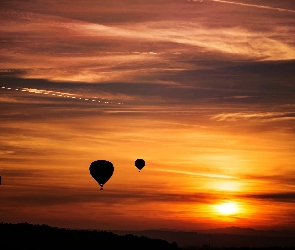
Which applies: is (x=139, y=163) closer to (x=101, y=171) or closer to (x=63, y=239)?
(x=101, y=171)

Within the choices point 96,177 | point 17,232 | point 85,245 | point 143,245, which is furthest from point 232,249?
point 96,177

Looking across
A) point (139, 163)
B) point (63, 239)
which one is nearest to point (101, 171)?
point (139, 163)

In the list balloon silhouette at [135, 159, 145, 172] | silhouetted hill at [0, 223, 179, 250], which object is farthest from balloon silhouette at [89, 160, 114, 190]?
silhouetted hill at [0, 223, 179, 250]

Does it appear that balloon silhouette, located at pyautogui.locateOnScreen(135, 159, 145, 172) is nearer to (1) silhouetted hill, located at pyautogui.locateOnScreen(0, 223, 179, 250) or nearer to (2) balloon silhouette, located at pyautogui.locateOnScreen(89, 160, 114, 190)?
(2) balloon silhouette, located at pyautogui.locateOnScreen(89, 160, 114, 190)

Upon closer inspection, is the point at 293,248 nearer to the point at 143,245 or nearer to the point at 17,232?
the point at 143,245

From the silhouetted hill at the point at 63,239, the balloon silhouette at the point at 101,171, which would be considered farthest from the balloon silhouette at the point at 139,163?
the silhouetted hill at the point at 63,239
